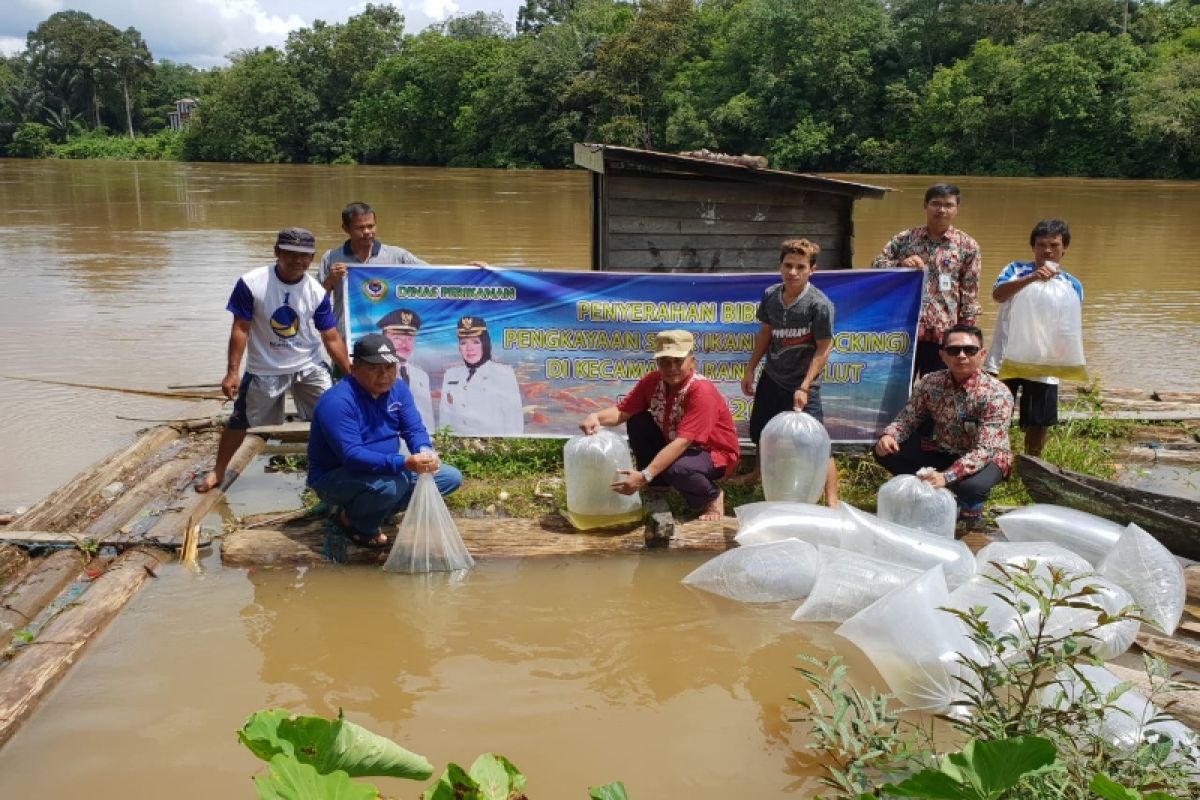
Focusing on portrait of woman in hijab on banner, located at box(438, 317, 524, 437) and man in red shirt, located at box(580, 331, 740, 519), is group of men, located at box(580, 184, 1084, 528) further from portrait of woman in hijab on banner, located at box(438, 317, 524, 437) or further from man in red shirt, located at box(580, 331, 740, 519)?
portrait of woman in hijab on banner, located at box(438, 317, 524, 437)

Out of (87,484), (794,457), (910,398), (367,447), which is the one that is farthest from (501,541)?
(87,484)

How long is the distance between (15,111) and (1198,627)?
339ft

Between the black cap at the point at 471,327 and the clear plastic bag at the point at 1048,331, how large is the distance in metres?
3.20

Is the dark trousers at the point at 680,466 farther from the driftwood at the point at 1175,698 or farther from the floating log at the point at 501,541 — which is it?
the driftwood at the point at 1175,698

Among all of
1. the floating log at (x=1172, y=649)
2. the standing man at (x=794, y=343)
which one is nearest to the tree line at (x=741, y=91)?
the standing man at (x=794, y=343)

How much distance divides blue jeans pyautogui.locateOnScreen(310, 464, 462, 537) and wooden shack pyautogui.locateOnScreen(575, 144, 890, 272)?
2798 millimetres

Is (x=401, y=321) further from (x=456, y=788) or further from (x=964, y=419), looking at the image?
(x=456, y=788)

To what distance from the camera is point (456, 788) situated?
68.6 inches

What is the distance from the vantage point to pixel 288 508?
5.84 metres

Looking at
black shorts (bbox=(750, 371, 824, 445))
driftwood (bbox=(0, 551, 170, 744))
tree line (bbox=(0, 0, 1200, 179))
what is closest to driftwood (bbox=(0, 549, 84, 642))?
driftwood (bbox=(0, 551, 170, 744))

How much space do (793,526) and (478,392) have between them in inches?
94.0

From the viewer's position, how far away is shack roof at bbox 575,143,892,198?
664 cm

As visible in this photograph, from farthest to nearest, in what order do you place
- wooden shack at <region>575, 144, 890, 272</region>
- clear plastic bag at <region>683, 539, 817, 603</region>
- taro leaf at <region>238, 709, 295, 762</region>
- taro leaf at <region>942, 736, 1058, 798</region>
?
wooden shack at <region>575, 144, 890, 272</region> → clear plastic bag at <region>683, 539, 817, 603</region> → taro leaf at <region>942, 736, 1058, 798</region> → taro leaf at <region>238, 709, 295, 762</region>

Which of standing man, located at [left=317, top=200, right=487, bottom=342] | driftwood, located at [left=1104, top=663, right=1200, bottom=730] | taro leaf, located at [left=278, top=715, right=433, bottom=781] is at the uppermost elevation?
standing man, located at [left=317, top=200, right=487, bottom=342]
